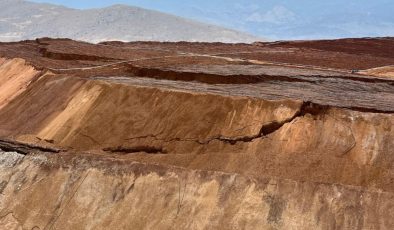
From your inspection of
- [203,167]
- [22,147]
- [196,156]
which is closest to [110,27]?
[22,147]

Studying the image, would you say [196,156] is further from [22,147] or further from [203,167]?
[22,147]

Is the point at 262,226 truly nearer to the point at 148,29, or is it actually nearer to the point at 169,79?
the point at 169,79

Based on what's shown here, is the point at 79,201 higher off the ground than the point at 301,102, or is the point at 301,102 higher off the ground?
the point at 301,102

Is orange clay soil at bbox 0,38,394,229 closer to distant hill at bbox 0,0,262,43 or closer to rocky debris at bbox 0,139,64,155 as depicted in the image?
rocky debris at bbox 0,139,64,155

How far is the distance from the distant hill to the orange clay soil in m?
133

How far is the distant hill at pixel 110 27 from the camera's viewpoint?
521 feet

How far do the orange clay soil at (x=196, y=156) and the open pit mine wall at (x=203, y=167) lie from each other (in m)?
0.03

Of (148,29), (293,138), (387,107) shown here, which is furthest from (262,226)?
(148,29)

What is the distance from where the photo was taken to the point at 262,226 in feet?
46.1

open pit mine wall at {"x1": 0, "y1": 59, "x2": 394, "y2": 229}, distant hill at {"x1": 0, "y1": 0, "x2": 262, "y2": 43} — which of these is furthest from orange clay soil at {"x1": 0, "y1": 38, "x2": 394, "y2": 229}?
distant hill at {"x1": 0, "y1": 0, "x2": 262, "y2": 43}

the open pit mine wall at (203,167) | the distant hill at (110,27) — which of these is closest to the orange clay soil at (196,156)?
the open pit mine wall at (203,167)

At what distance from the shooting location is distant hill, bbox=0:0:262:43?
159m

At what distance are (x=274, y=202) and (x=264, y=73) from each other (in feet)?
31.9

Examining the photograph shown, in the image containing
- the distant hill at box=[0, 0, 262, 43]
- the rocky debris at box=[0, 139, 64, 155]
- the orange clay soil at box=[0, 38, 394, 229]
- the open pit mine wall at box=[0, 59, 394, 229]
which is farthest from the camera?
the distant hill at box=[0, 0, 262, 43]
